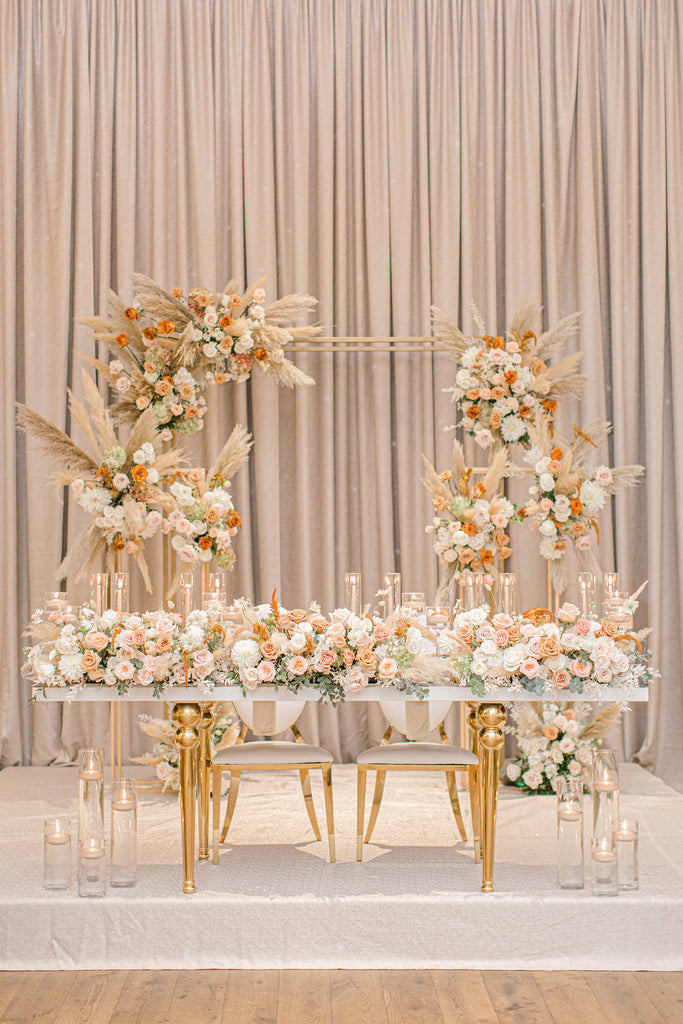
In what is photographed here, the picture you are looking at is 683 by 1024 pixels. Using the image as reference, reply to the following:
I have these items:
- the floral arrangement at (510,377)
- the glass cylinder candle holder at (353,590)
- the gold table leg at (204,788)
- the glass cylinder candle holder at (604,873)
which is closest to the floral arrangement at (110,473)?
the gold table leg at (204,788)

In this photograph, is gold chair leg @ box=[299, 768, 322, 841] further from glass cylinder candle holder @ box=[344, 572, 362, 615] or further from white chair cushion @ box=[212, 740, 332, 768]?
glass cylinder candle holder @ box=[344, 572, 362, 615]

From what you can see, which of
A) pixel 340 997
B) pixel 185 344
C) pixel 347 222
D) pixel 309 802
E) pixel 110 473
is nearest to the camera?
pixel 340 997

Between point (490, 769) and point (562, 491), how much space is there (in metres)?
1.68

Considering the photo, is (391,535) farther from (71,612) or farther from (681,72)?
(681,72)

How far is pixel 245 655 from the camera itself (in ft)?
12.1

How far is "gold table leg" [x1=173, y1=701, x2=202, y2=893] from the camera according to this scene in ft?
12.0

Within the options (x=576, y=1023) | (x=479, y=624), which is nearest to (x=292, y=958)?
(x=576, y=1023)

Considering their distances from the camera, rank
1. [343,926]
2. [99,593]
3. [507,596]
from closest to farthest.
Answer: [343,926] < [507,596] < [99,593]

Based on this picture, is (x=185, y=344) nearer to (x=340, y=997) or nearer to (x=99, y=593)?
(x=99, y=593)

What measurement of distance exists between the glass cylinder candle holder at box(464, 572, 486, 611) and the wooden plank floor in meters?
1.19

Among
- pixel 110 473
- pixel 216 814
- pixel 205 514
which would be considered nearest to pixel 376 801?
pixel 216 814

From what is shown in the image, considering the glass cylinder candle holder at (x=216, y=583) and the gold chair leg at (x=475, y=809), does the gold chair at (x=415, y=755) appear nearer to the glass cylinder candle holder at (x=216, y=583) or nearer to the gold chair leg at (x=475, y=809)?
the gold chair leg at (x=475, y=809)

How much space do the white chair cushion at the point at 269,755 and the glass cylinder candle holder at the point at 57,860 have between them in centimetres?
61

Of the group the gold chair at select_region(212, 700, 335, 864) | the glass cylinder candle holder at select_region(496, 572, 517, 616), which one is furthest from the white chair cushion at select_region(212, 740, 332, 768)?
the glass cylinder candle holder at select_region(496, 572, 517, 616)
